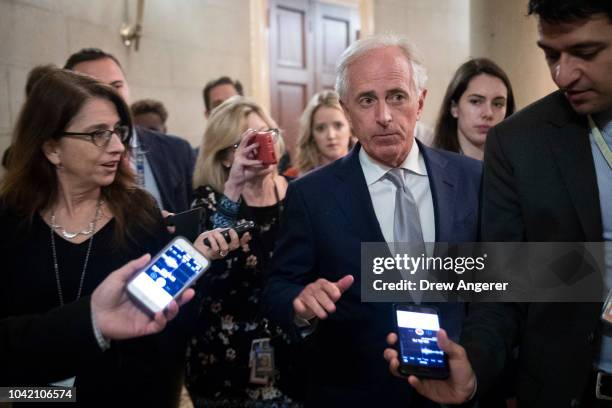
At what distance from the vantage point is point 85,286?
1504mm

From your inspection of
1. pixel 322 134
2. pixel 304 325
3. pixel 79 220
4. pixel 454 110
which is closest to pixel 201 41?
pixel 322 134

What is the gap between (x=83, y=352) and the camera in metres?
1.19

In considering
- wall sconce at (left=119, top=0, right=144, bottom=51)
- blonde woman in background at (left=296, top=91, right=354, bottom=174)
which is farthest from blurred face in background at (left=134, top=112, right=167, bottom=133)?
blonde woman in background at (left=296, top=91, right=354, bottom=174)

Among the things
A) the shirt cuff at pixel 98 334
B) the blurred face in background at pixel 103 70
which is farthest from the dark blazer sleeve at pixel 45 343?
the blurred face in background at pixel 103 70

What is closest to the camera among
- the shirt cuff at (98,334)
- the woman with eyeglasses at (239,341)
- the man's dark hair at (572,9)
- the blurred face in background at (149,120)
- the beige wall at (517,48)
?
the man's dark hair at (572,9)

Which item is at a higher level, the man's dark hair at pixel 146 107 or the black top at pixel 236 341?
the man's dark hair at pixel 146 107

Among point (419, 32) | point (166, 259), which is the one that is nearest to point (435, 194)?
point (166, 259)

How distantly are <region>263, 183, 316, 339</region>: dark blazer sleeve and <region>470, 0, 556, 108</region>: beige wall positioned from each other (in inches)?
85.2

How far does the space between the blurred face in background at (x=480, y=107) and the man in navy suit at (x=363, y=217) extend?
2.82 feet

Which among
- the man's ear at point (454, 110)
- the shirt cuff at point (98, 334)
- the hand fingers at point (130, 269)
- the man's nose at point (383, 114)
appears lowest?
the shirt cuff at point (98, 334)

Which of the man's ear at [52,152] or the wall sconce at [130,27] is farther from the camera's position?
the wall sconce at [130,27]

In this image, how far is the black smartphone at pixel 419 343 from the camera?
3.60 ft

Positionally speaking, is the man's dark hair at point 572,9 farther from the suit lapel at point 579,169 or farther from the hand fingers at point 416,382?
the hand fingers at point 416,382

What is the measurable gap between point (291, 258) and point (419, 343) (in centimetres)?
45
